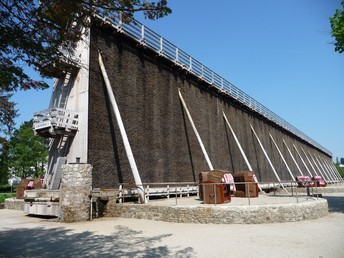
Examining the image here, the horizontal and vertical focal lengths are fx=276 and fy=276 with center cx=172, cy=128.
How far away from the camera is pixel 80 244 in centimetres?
783

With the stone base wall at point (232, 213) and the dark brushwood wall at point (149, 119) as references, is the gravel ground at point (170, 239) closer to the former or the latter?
the stone base wall at point (232, 213)

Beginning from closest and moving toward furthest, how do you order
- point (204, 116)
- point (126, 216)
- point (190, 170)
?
1. point (126, 216)
2. point (190, 170)
3. point (204, 116)

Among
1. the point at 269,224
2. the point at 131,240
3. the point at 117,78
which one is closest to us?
the point at 131,240

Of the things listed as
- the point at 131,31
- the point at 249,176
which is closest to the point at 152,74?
the point at 131,31

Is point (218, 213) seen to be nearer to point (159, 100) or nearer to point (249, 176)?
point (249, 176)

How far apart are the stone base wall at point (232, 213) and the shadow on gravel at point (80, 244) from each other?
207 centimetres

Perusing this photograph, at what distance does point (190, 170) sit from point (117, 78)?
9.78 m

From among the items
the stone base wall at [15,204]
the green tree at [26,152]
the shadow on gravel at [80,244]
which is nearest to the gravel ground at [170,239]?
the shadow on gravel at [80,244]

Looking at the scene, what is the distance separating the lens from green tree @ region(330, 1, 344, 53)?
1364 cm

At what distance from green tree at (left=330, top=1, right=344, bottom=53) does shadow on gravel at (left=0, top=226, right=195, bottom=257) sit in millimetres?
12658

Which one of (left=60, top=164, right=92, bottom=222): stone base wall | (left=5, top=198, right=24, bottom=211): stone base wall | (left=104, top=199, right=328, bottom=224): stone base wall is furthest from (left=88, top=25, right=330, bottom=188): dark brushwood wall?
(left=5, top=198, right=24, bottom=211): stone base wall

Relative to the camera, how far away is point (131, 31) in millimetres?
17969

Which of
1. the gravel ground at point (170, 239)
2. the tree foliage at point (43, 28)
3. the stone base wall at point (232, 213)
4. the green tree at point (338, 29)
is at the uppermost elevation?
the green tree at point (338, 29)

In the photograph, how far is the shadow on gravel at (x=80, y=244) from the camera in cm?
681
